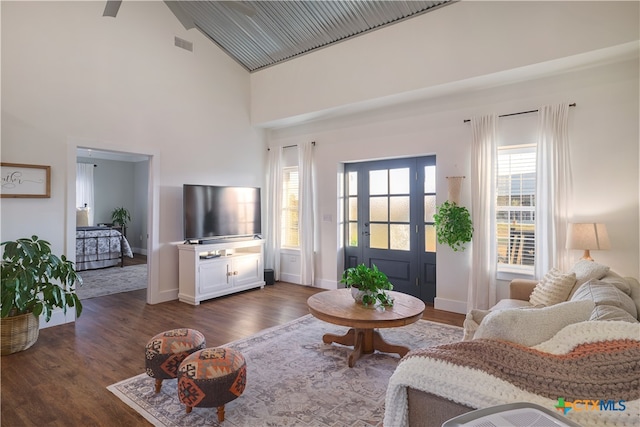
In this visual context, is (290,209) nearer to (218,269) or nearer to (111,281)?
(218,269)

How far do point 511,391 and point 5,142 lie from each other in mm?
4943

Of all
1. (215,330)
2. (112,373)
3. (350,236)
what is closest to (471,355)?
(112,373)

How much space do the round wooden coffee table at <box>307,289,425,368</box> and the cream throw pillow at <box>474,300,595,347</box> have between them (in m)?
1.25

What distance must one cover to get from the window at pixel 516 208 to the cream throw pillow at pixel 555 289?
47.7 inches

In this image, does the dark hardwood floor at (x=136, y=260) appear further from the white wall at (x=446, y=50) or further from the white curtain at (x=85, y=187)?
the white wall at (x=446, y=50)

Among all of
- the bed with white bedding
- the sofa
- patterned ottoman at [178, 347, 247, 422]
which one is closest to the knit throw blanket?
the sofa

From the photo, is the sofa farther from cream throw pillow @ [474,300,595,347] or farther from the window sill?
the window sill

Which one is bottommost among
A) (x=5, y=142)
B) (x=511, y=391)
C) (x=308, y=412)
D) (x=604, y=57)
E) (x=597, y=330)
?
(x=308, y=412)

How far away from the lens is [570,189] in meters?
3.77

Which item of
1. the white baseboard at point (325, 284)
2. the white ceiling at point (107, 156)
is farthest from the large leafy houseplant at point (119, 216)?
the white baseboard at point (325, 284)

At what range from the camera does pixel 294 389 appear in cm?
258

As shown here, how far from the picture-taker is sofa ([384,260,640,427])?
114cm

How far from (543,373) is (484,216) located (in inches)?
130

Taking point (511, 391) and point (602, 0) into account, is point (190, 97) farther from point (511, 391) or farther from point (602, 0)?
point (511, 391)
